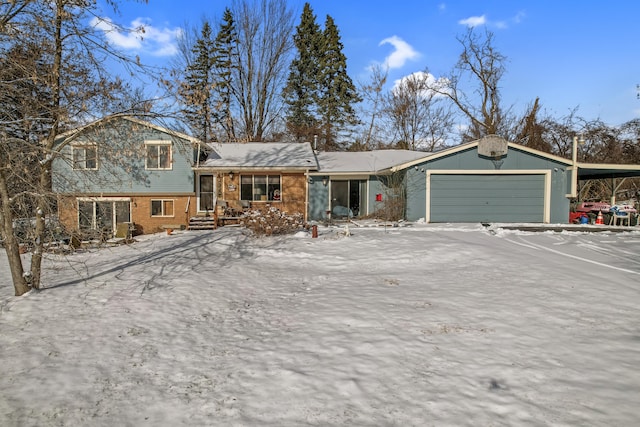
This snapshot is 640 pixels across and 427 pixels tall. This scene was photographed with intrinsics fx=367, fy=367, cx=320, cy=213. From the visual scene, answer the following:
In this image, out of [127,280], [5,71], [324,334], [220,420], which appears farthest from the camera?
[127,280]

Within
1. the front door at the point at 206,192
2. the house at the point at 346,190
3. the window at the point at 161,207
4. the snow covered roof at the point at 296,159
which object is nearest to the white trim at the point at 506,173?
the snow covered roof at the point at 296,159

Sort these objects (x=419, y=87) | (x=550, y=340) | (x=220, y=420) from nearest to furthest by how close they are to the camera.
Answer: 1. (x=220, y=420)
2. (x=550, y=340)
3. (x=419, y=87)

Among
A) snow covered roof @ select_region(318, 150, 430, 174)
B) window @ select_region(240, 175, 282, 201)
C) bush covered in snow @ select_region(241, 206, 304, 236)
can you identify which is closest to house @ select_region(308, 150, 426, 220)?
snow covered roof @ select_region(318, 150, 430, 174)

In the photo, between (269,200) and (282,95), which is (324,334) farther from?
(282,95)

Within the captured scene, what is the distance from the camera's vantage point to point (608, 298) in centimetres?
610

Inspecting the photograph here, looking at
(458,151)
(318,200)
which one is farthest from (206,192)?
(458,151)

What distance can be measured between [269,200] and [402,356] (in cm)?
1485

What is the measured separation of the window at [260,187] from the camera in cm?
1834

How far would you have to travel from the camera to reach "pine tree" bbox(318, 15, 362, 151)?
109 ft

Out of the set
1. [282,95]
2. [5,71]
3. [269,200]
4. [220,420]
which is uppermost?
[282,95]

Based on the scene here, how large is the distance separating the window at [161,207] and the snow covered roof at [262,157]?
256 centimetres

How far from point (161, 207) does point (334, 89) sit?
831 inches

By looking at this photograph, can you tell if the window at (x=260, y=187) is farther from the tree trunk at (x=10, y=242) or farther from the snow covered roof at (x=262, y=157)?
the tree trunk at (x=10, y=242)

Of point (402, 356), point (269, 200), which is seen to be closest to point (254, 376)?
point (402, 356)
